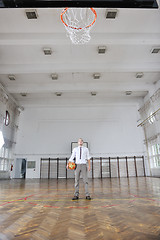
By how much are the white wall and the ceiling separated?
7.78 feet

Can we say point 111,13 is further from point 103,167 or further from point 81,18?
point 103,167

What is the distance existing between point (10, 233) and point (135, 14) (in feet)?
28.3

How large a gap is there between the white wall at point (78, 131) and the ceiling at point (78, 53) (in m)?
2.37

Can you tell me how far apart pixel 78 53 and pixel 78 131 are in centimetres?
900

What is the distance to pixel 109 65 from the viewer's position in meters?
10.9

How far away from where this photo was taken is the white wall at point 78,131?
1708 cm

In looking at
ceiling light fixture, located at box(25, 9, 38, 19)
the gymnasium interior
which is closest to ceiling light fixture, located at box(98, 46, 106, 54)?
the gymnasium interior

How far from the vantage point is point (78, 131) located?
17.6m

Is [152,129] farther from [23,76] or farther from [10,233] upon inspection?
[10,233]

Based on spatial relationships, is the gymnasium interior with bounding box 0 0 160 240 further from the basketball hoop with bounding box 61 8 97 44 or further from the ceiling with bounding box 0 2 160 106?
the basketball hoop with bounding box 61 8 97 44

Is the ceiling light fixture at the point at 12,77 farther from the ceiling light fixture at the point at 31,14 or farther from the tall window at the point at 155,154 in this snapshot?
the tall window at the point at 155,154

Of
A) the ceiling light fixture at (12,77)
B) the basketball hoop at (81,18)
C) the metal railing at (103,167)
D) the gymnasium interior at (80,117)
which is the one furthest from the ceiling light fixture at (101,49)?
the metal railing at (103,167)

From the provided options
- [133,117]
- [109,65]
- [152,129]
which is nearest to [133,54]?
[109,65]

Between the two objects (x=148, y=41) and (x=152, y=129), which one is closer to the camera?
(x=148, y=41)
